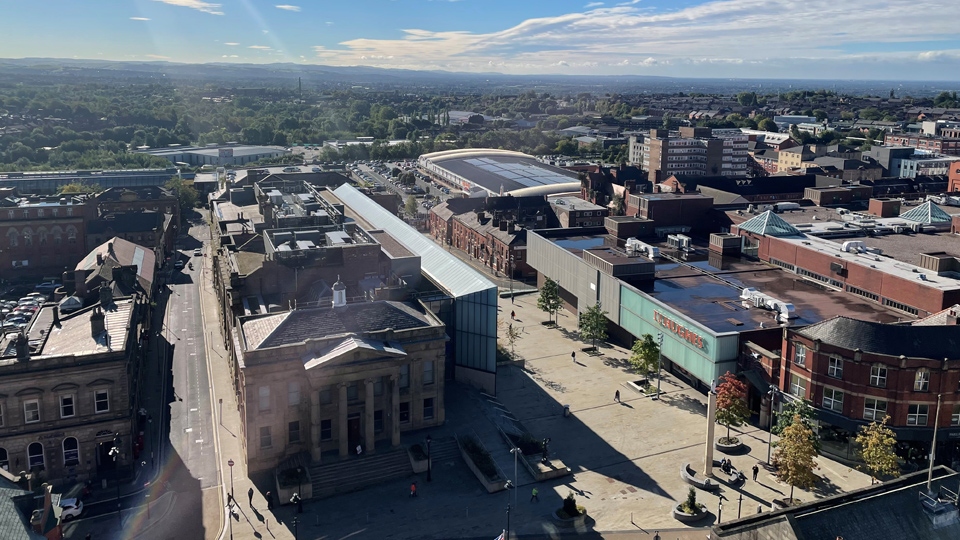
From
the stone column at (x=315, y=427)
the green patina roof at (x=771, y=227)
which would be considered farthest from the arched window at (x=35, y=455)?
the green patina roof at (x=771, y=227)

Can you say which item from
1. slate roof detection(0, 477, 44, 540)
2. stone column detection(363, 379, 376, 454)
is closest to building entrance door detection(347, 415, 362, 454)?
stone column detection(363, 379, 376, 454)

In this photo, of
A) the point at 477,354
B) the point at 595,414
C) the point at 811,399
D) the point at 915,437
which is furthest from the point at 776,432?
the point at 477,354

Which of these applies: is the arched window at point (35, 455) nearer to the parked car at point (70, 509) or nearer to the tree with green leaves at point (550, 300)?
the parked car at point (70, 509)

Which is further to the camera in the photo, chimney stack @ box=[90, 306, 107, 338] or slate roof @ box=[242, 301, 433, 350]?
chimney stack @ box=[90, 306, 107, 338]

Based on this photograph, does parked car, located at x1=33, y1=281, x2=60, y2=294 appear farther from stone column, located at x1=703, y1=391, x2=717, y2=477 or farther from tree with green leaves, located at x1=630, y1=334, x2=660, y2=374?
stone column, located at x1=703, y1=391, x2=717, y2=477

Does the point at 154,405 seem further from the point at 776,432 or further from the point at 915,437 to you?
the point at 915,437

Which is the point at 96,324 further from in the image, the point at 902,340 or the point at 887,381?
the point at 902,340
